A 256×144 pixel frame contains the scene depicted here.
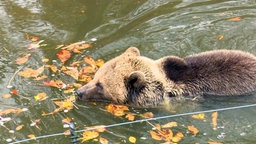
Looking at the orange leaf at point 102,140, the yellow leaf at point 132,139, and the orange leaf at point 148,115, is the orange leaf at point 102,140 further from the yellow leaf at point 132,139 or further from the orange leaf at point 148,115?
the orange leaf at point 148,115

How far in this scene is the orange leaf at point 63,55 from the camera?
9.48 metres

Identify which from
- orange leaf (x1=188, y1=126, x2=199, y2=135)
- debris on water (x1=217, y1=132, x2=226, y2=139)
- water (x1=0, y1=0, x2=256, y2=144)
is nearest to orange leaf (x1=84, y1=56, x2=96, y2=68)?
water (x1=0, y1=0, x2=256, y2=144)

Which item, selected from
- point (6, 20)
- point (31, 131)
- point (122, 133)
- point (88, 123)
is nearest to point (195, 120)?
point (122, 133)

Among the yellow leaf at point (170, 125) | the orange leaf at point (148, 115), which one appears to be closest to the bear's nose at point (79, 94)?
the orange leaf at point (148, 115)

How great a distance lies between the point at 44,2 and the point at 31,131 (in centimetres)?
560

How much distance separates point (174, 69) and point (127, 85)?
0.87m

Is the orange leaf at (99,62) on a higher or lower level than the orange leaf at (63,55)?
lower

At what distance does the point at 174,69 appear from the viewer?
8039 mm

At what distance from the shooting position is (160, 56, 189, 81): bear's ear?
26.1 ft

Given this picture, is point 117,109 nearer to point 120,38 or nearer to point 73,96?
point 73,96

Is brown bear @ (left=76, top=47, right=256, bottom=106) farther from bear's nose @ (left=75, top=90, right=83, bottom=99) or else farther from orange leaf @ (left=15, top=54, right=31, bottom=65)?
orange leaf @ (left=15, top=54, right=31, bottom=65)

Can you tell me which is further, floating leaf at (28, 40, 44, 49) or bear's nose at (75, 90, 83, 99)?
floating leaf at (28, 40, 44, 49)

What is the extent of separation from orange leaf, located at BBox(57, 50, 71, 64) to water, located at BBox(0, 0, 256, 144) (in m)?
0.13

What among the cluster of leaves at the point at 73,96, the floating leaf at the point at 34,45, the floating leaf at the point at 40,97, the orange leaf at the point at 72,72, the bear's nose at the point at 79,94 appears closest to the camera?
the cluster of leaves at the point at 73,96
